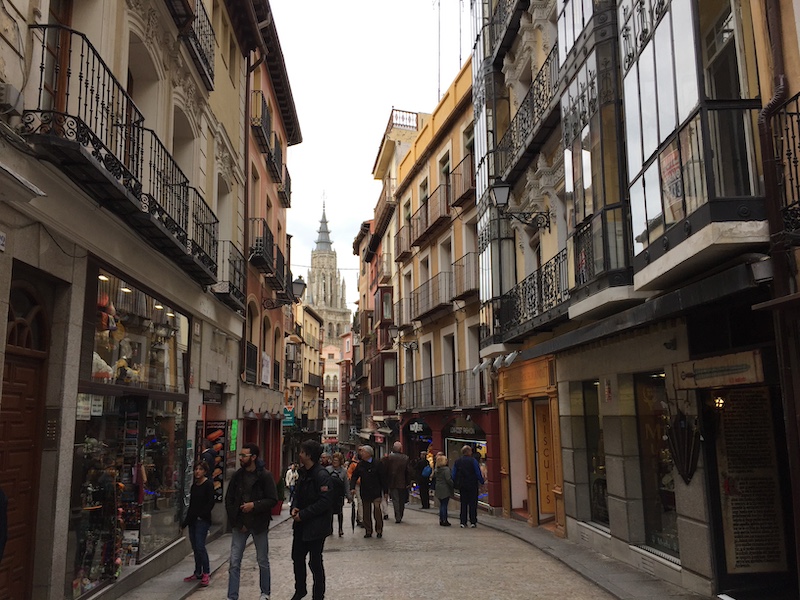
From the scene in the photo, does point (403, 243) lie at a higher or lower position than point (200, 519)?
higher

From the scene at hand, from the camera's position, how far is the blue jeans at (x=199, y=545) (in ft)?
30.1

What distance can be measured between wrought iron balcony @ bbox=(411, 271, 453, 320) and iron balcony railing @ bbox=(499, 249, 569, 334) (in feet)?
19.9

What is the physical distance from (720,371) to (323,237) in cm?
13970

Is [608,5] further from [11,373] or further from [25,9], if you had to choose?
[11,373]

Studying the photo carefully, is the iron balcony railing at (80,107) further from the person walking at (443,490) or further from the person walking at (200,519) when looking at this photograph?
the person walking at (443,490)

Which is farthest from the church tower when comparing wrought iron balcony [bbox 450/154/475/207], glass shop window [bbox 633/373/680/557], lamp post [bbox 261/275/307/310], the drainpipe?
the drainpipe

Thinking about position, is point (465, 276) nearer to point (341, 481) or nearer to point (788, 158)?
point (341, 481)

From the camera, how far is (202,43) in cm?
1245

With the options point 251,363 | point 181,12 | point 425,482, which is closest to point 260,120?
point 251,363

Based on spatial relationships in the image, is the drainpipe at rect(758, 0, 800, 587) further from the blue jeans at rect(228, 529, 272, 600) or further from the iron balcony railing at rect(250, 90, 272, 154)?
the iron balcony railing at rect(250, 90, 272, 154)

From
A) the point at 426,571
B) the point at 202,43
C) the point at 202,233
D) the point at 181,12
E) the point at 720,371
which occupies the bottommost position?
the point at 426,571

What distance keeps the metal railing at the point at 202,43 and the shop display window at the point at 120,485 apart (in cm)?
565

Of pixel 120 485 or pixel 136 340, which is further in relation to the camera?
pixel 136 340

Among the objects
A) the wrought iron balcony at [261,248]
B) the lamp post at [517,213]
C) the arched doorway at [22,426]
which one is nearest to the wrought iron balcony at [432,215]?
the wrought iron balcony at [261,248]
